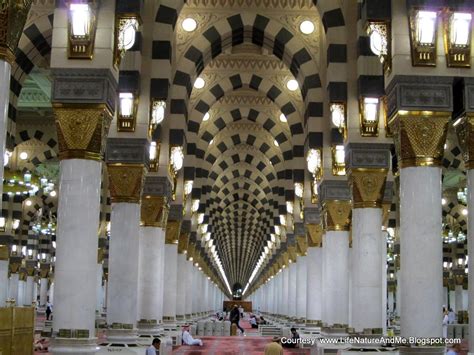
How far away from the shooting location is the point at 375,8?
28.1 feet

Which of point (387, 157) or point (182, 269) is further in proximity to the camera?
point (182, 269)

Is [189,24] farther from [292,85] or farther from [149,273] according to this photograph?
[149,273]

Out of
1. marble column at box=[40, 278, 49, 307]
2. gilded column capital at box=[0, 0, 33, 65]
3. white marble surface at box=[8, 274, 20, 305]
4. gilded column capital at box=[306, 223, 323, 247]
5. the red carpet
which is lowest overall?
the red carpet

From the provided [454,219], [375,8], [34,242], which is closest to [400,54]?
[375,8]

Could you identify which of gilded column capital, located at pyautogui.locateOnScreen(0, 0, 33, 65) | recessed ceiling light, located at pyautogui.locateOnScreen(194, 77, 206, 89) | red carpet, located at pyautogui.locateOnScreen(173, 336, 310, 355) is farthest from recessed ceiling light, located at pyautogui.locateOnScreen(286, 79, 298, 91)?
gilded column capital, located at pyautogui.locateOnScreen(0, 0, 33, 65)

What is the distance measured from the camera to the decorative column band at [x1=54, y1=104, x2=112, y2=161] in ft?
28.0

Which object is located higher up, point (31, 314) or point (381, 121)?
point (381, 121)

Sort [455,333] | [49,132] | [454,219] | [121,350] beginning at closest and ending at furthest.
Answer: [121,350] → [455,333] → [49,132] → [454,219]

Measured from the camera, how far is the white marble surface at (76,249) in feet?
27.1

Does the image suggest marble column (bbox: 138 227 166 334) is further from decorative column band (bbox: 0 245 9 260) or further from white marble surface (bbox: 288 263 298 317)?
white marble surface (bbox: 288 263 298 317)

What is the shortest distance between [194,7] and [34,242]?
1861cm

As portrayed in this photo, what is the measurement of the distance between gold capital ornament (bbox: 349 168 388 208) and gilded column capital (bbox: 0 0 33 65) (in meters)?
6.70

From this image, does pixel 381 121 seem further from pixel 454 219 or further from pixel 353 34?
pixel 454 219

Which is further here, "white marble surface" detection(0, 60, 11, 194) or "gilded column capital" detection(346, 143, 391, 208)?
"gilded column capital" detection(346, 143, 391, 208)
